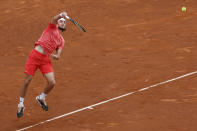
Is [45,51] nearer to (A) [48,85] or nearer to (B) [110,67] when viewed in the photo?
(A) [48,85]

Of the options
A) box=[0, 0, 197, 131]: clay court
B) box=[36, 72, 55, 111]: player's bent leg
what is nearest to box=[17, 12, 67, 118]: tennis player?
box=[36, 72, 55, 111]: player's bent leg

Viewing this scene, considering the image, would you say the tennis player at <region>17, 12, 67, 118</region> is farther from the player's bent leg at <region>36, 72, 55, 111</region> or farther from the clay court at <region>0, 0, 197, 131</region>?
the clay court at <region>0, 0, 197, 131</region>

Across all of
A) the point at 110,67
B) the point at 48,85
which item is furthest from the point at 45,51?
the point at 110,67

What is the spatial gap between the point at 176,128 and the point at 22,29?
407 inches

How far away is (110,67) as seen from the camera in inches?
485

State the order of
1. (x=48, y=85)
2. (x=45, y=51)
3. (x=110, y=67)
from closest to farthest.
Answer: (x=45, y=51) → (x=48, y=85) → (x=110, y=67)

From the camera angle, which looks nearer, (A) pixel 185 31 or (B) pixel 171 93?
(B) pixel 171 93

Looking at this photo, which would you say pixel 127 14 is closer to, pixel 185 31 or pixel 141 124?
pixel 185 31

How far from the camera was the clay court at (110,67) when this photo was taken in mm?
8922

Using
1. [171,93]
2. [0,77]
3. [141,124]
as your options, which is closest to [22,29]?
[0,77]

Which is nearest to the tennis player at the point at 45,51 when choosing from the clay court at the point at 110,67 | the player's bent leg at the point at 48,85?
the player's bent leg at the point at 48,85

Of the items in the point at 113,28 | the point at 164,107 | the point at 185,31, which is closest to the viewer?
the point at 164,107

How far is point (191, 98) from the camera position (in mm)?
9680

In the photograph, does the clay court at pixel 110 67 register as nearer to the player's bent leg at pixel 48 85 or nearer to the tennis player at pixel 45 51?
the player's bent leg at pixel 48 85
